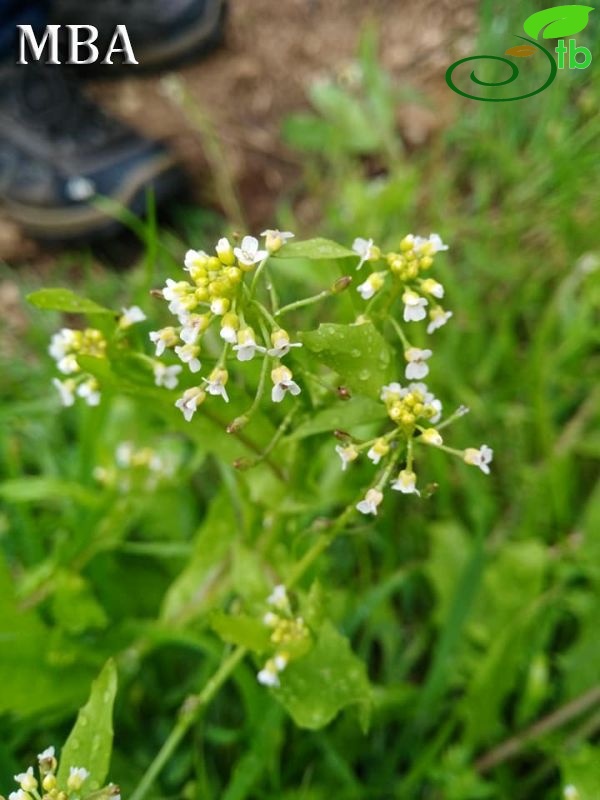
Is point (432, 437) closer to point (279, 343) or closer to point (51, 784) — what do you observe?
point (279, 343)

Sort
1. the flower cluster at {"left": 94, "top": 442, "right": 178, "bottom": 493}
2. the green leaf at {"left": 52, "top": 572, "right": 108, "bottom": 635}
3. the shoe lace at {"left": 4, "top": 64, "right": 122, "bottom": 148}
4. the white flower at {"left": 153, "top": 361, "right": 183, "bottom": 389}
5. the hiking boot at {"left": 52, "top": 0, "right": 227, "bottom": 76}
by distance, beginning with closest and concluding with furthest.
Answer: the white flower at {"left": 153, "top": 361, "right": 183, "bottom": 389}, the green leaf at {"left": 52, "top": 572, "right": 108, "bottom": 635}, the flower cluster at {"left": 94, "top": 442, "right": 178, "bottom": 493}, the shoe lace at {"left": 4, "top": 64, "right": 122, "bottom": 148}, the hiking boot at {"left": 52, "top": 0, "right": 227, "bottom": 76}

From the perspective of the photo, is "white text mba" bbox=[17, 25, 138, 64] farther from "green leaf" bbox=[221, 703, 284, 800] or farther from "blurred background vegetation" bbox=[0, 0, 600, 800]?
"green leaf" bbox=[221, 703, 284, 800]

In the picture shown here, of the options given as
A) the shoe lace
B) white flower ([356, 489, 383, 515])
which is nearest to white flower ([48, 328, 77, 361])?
white flower ([356, 489, 383, 515])

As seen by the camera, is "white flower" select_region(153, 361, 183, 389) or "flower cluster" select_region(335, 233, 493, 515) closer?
"flower cluster" select_region(335, 233, 493, 515)

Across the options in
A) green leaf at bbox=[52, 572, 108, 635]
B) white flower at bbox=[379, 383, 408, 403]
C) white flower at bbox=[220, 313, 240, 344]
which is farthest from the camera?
green leaf at bbox=[52, 572, 108, 635]

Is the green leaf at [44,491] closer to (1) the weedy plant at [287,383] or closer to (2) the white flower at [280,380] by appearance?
(1) the weedy plant at [287,383]

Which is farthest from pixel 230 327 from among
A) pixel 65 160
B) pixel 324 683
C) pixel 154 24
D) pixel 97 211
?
pixel 154 24

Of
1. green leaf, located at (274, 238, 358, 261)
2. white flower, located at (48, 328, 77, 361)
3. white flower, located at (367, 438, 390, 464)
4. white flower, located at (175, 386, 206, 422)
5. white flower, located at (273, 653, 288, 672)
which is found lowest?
white flower, located at (273, 653, 288, 672)

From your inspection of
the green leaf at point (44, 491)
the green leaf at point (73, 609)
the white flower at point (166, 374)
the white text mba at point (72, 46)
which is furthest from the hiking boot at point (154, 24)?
the white flower at point (166, 374)
